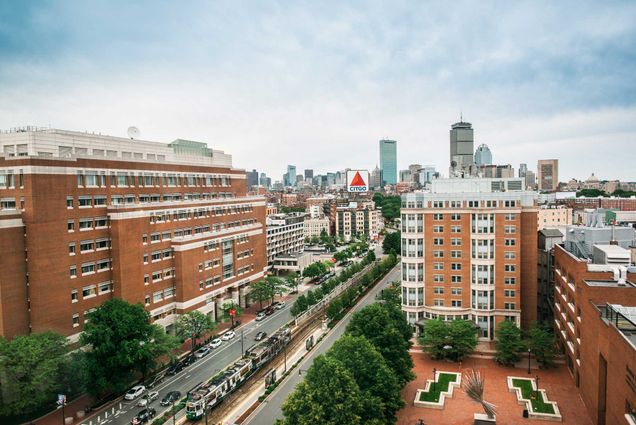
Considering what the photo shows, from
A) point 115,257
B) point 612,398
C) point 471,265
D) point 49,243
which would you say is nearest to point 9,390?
→ point 49,243

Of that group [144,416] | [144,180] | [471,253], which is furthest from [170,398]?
[471,253]

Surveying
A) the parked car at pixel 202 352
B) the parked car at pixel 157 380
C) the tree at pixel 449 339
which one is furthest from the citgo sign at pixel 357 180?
the parked car at pixel 157 380

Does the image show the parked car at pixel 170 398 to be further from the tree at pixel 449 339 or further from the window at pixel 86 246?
the tree at pixel 449 339

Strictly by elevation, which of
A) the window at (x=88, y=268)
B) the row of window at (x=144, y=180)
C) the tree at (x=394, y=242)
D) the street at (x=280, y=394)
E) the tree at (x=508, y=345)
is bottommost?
the street at (x=280, y=394)

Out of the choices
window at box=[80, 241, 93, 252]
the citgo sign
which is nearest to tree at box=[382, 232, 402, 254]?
the citgo sign

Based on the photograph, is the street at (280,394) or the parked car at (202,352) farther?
the parked car at (202,352)

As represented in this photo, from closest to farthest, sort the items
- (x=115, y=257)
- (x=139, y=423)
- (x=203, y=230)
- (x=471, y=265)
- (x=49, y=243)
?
(x=139, y=423) → (x=49, y=243) → (x=115, y=257) → (x=471, y=265) → (x=203, y=230)

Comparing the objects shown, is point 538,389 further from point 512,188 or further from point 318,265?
point 318,265

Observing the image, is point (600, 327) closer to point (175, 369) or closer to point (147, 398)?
point (147, 398)
